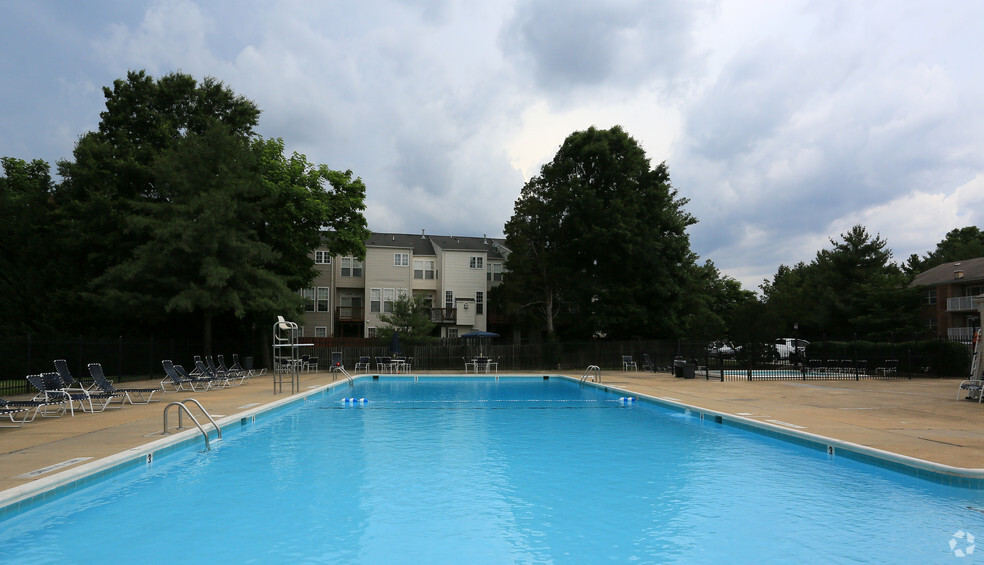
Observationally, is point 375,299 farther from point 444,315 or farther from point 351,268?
point 444,315

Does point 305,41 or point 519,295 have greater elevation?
point 305,41

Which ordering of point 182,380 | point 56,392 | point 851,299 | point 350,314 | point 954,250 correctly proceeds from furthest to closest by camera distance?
point 954,250 → point 350,314 → point 851,299 → point 182,380 → point 56,392

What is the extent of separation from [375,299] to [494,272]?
10.1 m

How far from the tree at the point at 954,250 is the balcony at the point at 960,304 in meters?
12.4

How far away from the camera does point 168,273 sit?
26516 mm

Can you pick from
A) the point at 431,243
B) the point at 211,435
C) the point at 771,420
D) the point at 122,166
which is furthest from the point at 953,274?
the point at 122,166

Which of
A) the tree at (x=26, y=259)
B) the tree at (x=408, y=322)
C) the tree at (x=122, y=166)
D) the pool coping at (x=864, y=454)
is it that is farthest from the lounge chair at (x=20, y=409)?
the tree at (x=408, y=322)

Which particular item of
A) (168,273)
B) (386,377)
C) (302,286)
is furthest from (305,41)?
(302,286)

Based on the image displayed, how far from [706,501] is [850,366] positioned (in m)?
25.1

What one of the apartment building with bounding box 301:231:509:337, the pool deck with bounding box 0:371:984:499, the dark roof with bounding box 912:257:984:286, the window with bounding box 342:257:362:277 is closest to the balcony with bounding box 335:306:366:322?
the apartment building with bounding box 301:231:509:337

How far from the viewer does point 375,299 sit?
4972 cm

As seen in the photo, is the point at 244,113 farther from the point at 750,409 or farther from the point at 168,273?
the point at 750,409

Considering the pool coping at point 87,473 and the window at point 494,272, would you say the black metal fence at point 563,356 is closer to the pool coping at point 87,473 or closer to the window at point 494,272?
the pool coping at point 87,473

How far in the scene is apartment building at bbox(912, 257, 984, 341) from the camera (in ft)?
154
